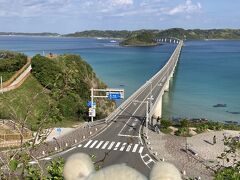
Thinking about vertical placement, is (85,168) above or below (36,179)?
above

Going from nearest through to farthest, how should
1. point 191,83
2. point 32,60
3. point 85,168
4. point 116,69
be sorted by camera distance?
1. point 85,168
2. point 32,60
3. point 191,83
4. point 116,69

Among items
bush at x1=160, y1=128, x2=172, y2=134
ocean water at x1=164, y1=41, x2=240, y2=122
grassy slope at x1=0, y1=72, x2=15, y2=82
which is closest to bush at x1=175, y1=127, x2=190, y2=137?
bush at x1=160, y1=128, x2=172, y2=134

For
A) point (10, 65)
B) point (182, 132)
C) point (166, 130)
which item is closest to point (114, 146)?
point (166, 130)

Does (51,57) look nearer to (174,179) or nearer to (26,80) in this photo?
(26,80)

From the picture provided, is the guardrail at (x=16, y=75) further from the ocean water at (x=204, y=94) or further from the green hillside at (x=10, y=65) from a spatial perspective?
the ocean water at (x=204, y=94)

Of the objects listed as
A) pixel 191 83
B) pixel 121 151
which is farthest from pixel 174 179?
pixel 191 83

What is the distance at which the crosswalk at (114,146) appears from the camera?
3322 cm

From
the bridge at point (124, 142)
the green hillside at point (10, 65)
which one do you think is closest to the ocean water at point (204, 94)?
the bridge at point (124, 142)

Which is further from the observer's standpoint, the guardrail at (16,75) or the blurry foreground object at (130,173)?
the guardrail at (16,75)

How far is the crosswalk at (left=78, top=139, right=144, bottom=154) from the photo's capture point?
3322cm

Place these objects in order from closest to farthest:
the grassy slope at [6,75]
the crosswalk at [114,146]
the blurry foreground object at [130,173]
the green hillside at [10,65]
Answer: the blurry foreground object at [130,173]
the crosswalk at [114,146]
the grassy slope at [6,75]
the green hillside at [10,65]

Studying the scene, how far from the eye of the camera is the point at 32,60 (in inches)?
2290

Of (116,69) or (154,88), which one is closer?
(154,88)

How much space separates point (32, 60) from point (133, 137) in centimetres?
2674
